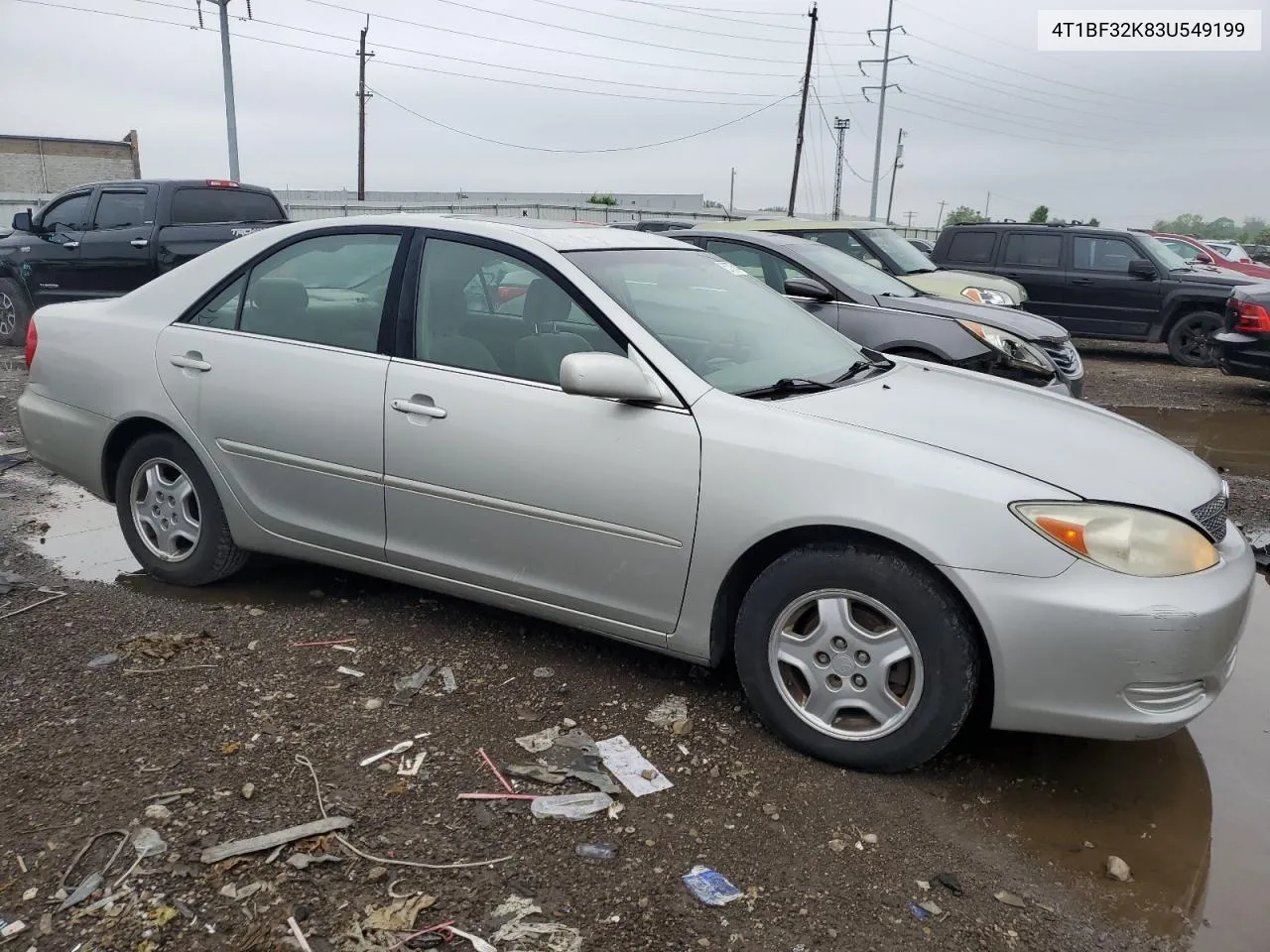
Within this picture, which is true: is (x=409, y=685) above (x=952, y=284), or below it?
below

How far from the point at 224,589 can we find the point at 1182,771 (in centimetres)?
391

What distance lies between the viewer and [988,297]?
34.1 feet

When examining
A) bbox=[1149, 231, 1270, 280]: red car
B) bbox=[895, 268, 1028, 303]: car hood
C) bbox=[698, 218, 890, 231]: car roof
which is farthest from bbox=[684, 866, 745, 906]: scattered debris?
bbox=[1149, 231, 1270, 280]: red car

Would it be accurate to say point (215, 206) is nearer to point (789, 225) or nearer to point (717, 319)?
point (789, 225)

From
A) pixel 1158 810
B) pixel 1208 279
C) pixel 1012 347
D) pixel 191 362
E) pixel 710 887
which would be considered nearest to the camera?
pixel 710 887

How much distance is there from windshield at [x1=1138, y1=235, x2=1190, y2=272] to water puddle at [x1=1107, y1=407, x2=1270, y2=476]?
3.79m

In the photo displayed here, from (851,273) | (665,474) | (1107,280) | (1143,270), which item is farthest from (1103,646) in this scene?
(1107,280)

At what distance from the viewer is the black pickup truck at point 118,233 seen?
11.4m

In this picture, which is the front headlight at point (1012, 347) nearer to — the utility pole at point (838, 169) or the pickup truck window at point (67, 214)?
the pickup truck window at point (67, 214)

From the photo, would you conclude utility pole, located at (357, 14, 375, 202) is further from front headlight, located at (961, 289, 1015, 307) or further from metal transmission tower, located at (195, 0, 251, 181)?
front headlight, located at (961, 289, 1015, 307)

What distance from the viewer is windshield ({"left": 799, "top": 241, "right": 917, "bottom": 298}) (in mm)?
8000

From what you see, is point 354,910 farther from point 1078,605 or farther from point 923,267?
point 923,267

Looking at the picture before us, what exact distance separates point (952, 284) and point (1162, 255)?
4747 mm

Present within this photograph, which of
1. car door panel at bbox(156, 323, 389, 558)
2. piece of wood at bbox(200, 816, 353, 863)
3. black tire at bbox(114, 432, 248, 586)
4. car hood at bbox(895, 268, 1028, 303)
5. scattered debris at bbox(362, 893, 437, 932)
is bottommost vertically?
scattered debris at bbox(362, 893, 437, 932)
